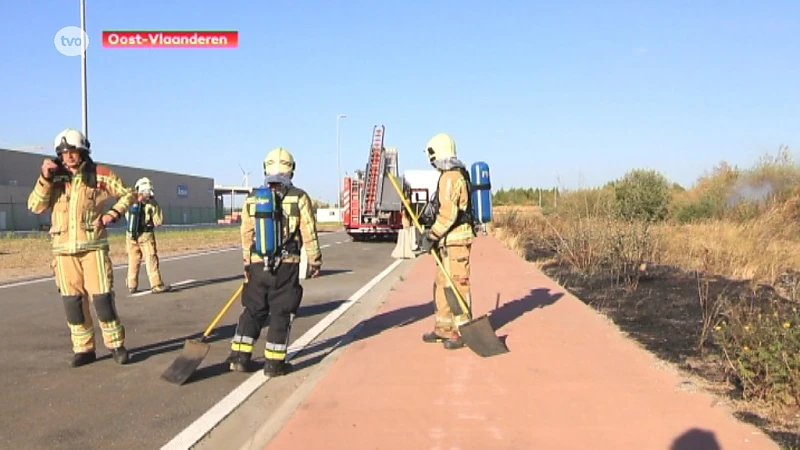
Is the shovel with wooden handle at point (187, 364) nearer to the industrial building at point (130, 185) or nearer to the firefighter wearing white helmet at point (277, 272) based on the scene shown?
the firefighter wearing white helmet at point (277, 272)

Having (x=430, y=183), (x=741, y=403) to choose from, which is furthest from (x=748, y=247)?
(x=430, y=183)

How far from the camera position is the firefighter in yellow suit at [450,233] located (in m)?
7.08

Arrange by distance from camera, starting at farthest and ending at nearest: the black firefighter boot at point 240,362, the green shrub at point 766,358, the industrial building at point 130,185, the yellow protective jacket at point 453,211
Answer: the industrial building at point 130,185 < the yellow protective jacket at point 453,211 < the black firefighter boot at point 240,362 < the green shrub at point 766,358

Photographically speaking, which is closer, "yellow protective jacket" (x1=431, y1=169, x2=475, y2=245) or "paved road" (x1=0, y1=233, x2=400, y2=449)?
"paved road" (x1=0, y1=233, x2=400, y2=449)

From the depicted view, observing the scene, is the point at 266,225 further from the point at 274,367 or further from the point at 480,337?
the point at 480,337

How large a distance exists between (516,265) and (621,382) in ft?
34.8

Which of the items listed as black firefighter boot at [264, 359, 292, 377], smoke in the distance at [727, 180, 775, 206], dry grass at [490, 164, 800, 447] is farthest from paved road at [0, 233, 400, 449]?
smoke in the distance at [727, 180, 775, 206]

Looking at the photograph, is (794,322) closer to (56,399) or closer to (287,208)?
(287,208)

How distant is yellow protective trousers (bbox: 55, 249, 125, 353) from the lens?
21.3 feet

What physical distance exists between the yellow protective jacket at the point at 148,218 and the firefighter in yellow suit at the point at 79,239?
18.2 feet

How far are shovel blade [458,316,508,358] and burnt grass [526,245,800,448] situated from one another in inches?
57.3

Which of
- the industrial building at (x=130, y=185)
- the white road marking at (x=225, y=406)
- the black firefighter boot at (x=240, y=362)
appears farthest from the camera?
the industrial building at (x=130, y=185)

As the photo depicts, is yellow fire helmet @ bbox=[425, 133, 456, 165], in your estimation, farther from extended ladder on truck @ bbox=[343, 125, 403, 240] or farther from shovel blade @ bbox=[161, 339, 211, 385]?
extended ladder on truck @ bbox=[343, 125, 403, 240]

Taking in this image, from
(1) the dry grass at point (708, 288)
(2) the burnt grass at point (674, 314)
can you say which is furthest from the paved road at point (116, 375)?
(1) the dry grass at point (708, 288)
